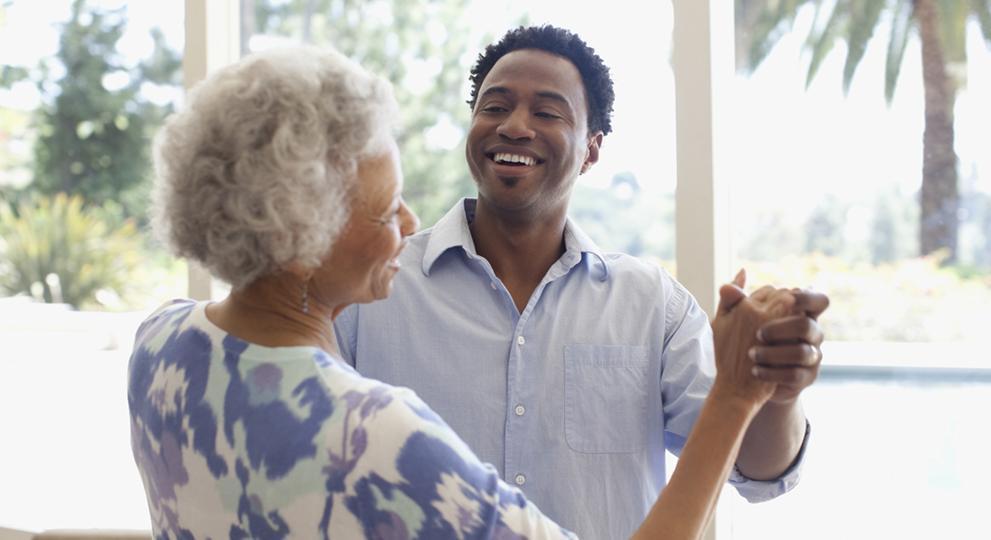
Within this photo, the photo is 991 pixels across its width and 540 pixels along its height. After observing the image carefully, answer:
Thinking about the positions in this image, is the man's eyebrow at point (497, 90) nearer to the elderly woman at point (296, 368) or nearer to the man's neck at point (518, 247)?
the man's neck at point (518, 247)

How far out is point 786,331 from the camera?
125 centimetres

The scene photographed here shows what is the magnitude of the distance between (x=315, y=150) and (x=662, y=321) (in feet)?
2.85

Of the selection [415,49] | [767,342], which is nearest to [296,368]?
[767,342]

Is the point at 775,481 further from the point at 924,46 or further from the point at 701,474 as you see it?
the point at 924,46

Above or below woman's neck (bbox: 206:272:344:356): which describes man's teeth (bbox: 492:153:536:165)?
above

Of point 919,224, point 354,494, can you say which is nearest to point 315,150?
point 354,494

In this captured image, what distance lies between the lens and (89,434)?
3623 mm


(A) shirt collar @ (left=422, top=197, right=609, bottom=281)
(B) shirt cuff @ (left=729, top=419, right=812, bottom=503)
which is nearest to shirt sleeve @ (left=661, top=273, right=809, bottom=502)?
(B) shirt cuff @ (left=729, top=419, right=812, bottom=503)

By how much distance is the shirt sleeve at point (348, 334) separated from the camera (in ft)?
5.62

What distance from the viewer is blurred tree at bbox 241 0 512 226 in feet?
12.8

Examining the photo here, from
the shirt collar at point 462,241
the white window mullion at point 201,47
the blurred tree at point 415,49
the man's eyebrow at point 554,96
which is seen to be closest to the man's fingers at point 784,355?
the shirt collar at point 462,241

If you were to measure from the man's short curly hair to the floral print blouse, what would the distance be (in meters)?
0.92

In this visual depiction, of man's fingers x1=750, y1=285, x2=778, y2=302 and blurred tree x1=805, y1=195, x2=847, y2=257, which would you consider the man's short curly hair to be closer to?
man's fingers x1=750, y1=285, x2=778, y2=302

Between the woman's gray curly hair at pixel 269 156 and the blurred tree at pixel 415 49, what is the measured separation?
2.61m
